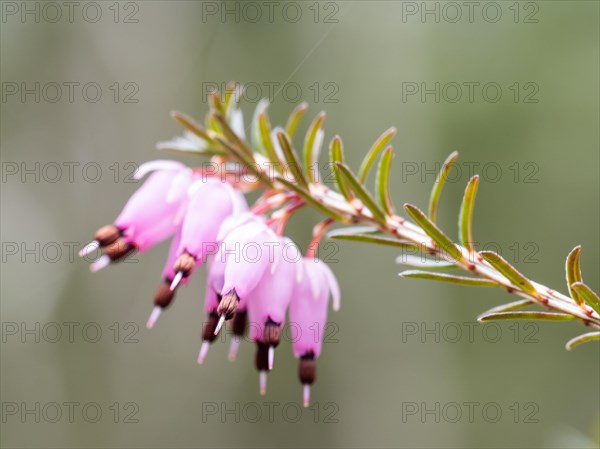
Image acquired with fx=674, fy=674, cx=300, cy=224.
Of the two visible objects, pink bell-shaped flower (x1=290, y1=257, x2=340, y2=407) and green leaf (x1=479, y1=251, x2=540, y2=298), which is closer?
green leaf (x1=479, y1=251, x2=540, y2=298)

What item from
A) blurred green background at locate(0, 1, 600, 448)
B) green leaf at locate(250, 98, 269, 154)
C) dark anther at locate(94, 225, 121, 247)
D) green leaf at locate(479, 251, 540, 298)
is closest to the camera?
green leaf at locate(479, 251, 540, 298)

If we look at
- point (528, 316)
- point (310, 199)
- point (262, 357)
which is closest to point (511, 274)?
point (528, 316)

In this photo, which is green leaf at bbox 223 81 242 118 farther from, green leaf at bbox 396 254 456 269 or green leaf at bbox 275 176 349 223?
green leaf at bbox 396 254 456 269

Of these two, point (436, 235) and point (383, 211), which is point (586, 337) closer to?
point (436, 235)

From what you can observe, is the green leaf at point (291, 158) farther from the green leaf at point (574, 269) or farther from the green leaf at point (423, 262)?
the green leaf at point (574, 269)

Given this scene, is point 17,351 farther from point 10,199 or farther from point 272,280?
point 272,280

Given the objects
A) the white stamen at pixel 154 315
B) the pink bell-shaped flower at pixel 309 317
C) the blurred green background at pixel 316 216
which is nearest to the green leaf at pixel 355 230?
the pink bell-shaped flower at pixel 309 317

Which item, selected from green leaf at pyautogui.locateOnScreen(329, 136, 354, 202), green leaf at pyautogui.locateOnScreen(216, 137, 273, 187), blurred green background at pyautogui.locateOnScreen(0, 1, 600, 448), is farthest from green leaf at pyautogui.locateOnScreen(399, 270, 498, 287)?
blurred green background at pyautogui.locateOnScreen(0, 1, 600, 448)
